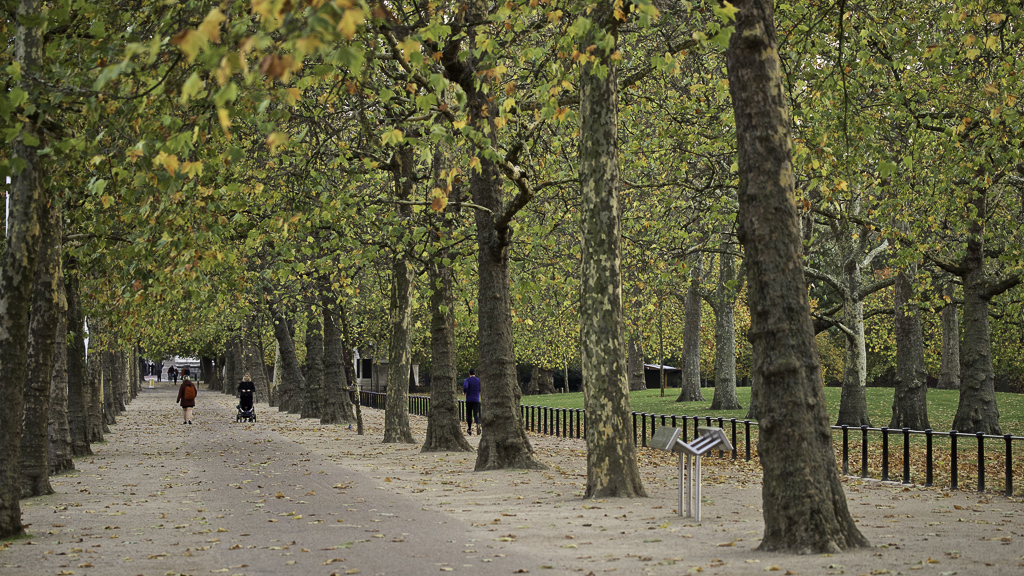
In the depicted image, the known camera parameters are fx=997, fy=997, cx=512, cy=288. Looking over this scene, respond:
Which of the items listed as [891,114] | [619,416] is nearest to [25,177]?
[619,416]

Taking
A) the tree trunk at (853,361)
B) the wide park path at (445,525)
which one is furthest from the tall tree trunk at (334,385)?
the tree trunk at (853,361)

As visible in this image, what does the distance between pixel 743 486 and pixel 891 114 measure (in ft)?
24.5

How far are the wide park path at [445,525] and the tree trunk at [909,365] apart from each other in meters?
6.25

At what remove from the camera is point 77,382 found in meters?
20.9

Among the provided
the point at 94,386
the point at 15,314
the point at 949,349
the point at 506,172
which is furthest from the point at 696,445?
the point at 949,349

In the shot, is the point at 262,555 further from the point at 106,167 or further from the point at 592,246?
the point at 592,246

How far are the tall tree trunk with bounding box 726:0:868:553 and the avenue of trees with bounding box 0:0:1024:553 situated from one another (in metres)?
0.02

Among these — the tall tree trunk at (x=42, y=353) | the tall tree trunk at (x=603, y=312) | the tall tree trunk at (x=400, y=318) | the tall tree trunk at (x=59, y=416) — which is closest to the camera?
the tall tree trunk at (x=42, y=353)

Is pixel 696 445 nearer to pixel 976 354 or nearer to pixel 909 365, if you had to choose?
pixel 976 354

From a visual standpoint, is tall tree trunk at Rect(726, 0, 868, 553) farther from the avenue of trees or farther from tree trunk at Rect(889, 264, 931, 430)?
tree trunk at Rect(889, 264, 931, 430)

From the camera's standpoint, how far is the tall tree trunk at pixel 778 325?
8.02 metres

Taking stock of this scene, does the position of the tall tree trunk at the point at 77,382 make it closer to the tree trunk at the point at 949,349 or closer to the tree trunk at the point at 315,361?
the tree trunk at the point at 315,361

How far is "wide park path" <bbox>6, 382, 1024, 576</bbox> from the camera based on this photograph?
7914 millimetres

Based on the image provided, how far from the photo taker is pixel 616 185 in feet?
41.0
